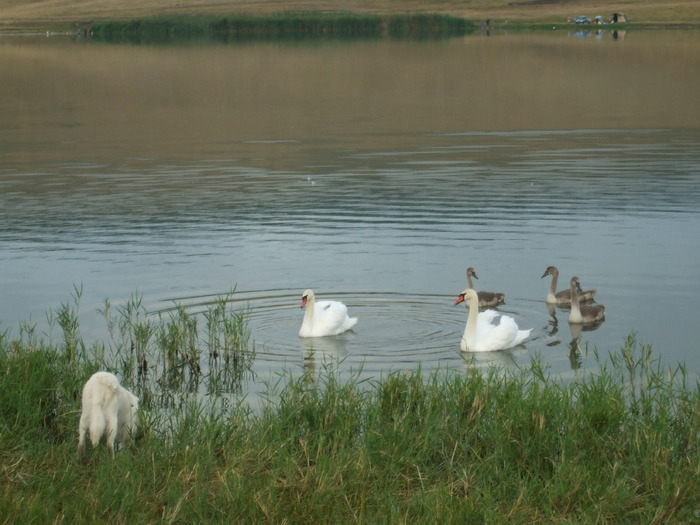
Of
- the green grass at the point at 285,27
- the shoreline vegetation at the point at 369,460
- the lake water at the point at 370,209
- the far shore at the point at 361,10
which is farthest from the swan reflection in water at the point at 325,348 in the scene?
the far shore at the point at 361,10

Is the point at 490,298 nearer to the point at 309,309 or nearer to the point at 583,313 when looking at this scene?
the point at 583,313

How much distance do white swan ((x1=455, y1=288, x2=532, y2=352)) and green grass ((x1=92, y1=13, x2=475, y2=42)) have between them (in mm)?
95587

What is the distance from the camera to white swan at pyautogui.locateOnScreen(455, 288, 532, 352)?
1308cm

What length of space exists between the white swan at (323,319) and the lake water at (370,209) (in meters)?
0.18

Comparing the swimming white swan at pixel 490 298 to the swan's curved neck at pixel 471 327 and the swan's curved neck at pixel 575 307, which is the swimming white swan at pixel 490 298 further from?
the swan's curved neck at pixel 471 327

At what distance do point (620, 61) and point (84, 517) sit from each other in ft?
200

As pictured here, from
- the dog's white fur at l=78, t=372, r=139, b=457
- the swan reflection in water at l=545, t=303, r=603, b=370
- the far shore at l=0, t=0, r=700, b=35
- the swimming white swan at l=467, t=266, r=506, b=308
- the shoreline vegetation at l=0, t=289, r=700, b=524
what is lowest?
the swan reflection in water at l=545, t=303, r=603, b=370

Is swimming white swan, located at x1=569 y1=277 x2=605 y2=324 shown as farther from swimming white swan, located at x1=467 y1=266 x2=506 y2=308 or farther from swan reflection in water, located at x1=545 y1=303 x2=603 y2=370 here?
swimming white swan, located at x1=467 y1=266 x2=506 y2=308

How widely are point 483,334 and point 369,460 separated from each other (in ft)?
18.2

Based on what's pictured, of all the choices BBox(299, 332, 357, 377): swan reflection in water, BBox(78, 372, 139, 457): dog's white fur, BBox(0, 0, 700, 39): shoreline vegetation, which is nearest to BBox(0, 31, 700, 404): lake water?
BBox(299, 332, 357, 377): swan reflection in water

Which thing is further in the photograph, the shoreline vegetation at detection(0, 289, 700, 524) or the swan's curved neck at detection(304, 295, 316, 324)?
the swan's curved neck at detection(304, 295, 316, 324)

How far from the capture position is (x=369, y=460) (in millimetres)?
7941

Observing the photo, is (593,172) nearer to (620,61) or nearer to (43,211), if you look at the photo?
(43,211)

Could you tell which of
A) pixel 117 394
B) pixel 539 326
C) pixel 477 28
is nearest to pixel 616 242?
pixel 539 326
